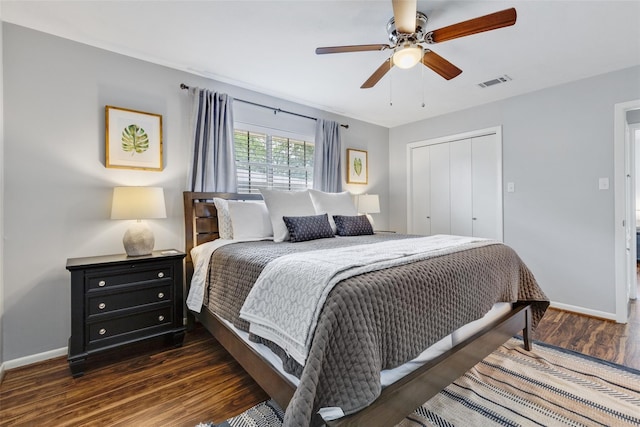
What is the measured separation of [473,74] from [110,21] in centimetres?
320

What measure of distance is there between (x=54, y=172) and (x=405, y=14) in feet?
8.95

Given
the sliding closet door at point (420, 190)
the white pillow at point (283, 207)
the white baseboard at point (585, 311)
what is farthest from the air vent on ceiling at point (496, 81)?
the white baseboard at point (585, 311)

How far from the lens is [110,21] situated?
2168 millimetres

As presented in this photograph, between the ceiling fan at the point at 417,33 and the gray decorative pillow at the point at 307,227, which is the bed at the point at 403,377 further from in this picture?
the ceiling fan at the point at 417,33

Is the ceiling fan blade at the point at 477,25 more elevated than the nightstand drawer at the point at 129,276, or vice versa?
the ceiling fan blade at the point at 477,25

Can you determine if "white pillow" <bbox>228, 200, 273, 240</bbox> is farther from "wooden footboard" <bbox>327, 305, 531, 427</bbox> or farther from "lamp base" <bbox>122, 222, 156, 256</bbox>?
"wooden footboard" <bbox>327, 305, 531, 427</bbox>

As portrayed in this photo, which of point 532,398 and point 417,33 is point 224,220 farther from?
point 532,398

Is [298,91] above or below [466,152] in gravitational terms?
above

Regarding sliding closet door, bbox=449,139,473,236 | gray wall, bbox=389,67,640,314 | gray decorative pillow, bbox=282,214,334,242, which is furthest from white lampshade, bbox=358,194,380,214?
gray wall, bbox=389,67,640,314

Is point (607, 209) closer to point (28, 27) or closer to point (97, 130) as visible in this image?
point (97, 130)

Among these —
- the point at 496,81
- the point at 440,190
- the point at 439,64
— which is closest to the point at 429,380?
the point at 439,64

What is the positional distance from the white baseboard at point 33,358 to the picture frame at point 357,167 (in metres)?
3.56

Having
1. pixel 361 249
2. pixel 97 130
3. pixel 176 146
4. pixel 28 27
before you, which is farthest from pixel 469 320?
pixel 28 27

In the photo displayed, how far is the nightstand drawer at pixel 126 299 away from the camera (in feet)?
6.83
